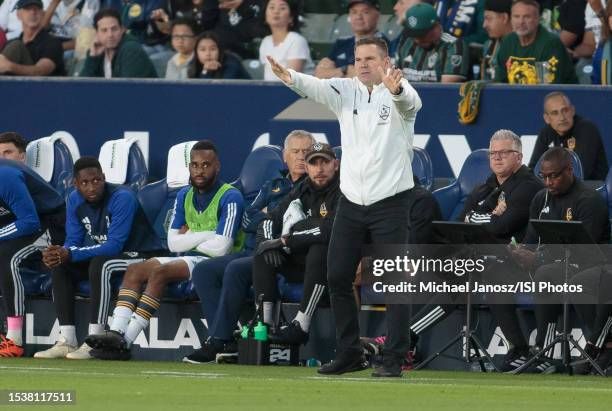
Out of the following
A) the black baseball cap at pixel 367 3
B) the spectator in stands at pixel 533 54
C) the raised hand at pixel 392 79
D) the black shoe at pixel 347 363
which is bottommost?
the black shoe at pixel 347 363

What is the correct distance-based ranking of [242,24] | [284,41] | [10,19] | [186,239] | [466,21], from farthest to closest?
[10,19]
[242,24]
[284,41]
[466,21]
[186,239]

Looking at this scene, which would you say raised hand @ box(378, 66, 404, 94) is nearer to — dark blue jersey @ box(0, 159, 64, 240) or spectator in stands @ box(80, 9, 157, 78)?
dark blue jersey @ box(0, 159, 64, 240)

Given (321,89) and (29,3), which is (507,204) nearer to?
(321,89)

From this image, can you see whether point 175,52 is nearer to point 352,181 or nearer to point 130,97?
point 130,97

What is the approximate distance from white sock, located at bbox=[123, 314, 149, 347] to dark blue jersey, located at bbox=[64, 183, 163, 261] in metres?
0.66

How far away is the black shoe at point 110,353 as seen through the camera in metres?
11.5

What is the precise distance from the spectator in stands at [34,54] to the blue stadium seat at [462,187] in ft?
16.6

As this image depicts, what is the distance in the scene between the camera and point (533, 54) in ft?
42.7

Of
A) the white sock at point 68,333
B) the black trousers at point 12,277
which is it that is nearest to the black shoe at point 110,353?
the white sock at point 68,333

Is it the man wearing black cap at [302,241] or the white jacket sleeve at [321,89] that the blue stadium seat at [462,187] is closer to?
the man wearing black cap at [302,241]

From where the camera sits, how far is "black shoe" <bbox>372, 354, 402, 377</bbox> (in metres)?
9.05

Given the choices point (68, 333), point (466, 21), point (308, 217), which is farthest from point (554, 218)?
point (68, 333)

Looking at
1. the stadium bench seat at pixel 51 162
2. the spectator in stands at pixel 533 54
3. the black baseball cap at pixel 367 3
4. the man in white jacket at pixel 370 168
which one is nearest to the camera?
the man in white jacket at pixel 370 168

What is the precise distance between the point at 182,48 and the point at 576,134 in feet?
14.9
